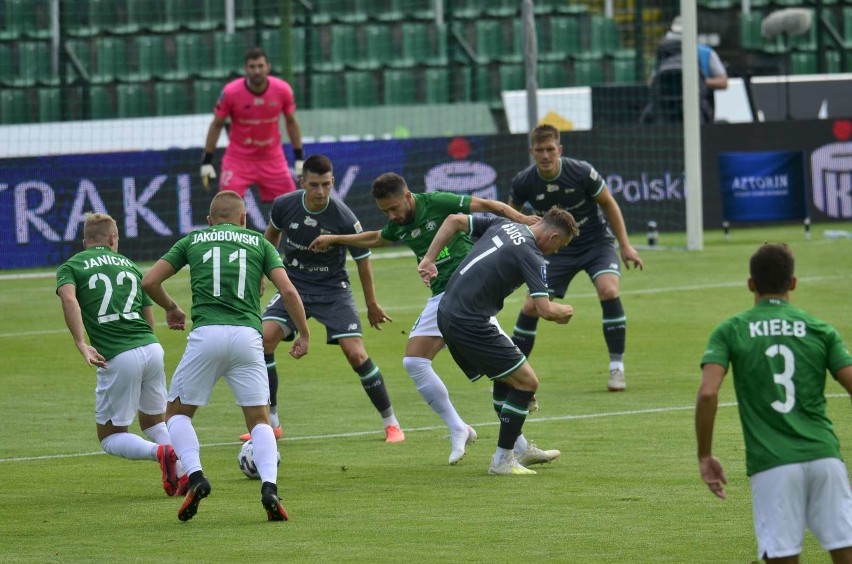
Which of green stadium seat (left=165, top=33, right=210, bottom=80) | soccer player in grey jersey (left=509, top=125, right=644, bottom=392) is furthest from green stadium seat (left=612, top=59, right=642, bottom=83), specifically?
soccer player in grey jersey (left=509, top=125, right=644, bottom=392)

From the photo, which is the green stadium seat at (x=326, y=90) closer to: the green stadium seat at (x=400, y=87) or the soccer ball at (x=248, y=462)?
the green stadium seat at (x=400, y=87)

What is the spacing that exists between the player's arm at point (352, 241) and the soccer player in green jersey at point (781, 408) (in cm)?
496

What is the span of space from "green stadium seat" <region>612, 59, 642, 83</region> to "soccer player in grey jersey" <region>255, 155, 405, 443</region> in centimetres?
2044

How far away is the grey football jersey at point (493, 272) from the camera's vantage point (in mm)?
8945

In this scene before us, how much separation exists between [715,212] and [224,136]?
27.2ft

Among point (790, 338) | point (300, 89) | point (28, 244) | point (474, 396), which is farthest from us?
point (300, 89)

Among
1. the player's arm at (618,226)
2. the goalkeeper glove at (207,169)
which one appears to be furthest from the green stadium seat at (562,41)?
the player's arm at (618,226)

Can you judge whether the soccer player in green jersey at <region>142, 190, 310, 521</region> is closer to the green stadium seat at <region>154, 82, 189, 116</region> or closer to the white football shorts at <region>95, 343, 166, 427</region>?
the white football shorts at <region>95, 343, 166, 427</region>

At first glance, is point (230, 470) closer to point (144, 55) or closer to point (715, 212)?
point (715, 212)

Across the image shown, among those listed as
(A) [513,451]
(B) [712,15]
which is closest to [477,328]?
(A) [513,451]

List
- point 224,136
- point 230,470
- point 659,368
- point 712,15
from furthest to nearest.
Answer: point 712,15
point 224,136
point 659,368
point 230,470

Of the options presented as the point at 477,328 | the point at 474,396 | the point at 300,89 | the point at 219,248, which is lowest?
the point at 474,396

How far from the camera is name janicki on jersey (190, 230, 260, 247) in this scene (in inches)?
324

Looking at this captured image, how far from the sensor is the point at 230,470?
962 cm
